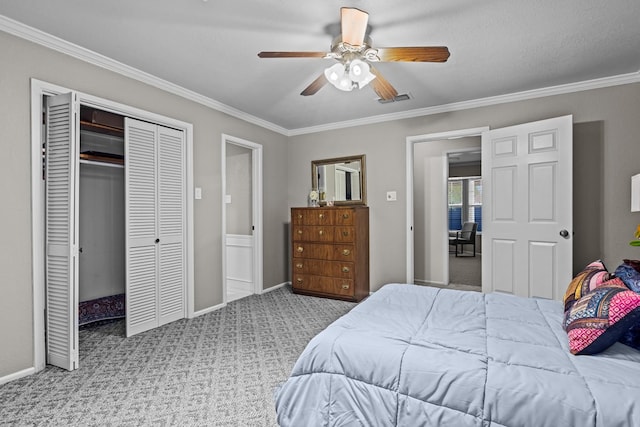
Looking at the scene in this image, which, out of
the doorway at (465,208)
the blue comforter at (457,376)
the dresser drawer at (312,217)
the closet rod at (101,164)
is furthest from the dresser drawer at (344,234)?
the doorway at (465,208)

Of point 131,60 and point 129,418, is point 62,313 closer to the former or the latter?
point 129,418

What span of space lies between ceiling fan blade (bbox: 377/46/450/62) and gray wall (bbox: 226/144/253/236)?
2980 mm

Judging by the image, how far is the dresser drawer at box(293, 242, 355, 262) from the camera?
4125 mm

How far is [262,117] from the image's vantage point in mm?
4395

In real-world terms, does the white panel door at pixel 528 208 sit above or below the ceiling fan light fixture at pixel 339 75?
below

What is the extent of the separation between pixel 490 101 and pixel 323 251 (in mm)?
2687

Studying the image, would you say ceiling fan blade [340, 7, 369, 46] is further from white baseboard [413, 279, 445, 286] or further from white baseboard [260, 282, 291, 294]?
white baseboard [413, 279, 445, 286]

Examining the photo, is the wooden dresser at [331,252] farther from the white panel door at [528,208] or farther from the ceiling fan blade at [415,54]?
the ceiling fan blade at [415,54]

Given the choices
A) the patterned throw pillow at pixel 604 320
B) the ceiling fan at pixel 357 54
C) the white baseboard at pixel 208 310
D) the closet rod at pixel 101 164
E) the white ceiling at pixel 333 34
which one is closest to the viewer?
the patterned throw pillow at pixel 604 320

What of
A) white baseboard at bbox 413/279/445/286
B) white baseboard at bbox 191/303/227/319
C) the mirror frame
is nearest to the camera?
white baseboard at bbox 191/303/227/319

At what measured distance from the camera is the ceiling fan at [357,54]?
192cm

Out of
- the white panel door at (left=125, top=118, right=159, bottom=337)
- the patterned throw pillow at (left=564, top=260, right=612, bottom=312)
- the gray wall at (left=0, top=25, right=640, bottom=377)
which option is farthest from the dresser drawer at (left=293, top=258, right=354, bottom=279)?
the patterned throw pillow at (left=564, top=260, right=612, bottom=312)

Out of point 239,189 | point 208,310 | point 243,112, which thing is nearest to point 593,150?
point 243,112

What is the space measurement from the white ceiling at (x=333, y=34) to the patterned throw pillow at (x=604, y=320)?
5.96 feet
